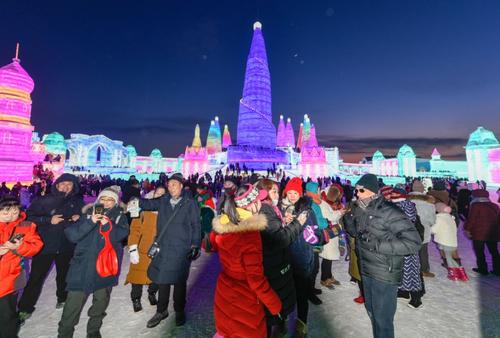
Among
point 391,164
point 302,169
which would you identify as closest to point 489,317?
point 302,169

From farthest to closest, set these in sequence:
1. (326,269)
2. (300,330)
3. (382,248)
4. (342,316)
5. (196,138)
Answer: (196,138), (326,269), (342,316), (300,330), (382,248)

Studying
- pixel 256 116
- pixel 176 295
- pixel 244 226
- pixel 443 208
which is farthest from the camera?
pixel 256 116

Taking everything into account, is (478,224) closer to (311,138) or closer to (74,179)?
(74,179)

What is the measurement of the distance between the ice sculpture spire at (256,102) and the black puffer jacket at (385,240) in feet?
117

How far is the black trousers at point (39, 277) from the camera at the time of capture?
10.2 feet

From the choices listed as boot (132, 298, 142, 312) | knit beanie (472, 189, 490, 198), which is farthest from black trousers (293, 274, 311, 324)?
knit beanie (472, 189, 490, 198)

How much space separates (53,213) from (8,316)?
4.15 ft

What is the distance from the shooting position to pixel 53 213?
3219 mm

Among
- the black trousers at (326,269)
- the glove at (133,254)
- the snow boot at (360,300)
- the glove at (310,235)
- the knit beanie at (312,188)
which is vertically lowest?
the snow boot at (360,300)

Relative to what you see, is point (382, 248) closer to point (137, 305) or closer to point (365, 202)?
point (365, 202)

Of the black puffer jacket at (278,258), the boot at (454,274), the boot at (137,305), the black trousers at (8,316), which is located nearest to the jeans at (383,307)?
the black puffer jacket at (278,258)

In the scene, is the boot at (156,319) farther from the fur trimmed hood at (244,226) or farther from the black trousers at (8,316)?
the fur trimmed hood at (244,226)

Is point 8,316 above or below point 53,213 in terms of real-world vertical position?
below

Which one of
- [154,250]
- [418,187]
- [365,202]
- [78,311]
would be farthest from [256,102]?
[78,311]
